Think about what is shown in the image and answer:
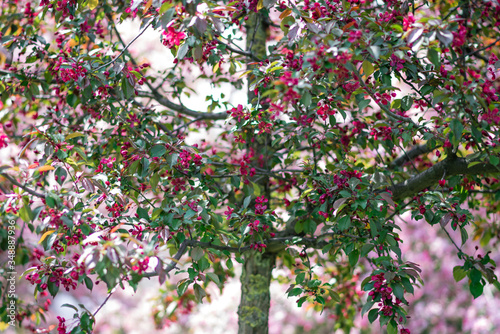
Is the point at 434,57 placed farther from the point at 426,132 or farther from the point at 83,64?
the point at 83,64

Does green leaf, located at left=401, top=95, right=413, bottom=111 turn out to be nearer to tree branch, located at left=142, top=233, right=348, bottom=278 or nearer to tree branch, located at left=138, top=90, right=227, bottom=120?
tree branch, located at left=142, top=233, right=348, bottom=278

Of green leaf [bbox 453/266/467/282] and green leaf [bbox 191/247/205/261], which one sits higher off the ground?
green leaf [bbox 453/266/467/282]

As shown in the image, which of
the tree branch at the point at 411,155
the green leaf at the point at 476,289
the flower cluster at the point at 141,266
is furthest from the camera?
the tree branch at the point at 411,155

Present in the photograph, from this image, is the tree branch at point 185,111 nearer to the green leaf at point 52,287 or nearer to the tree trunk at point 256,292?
the tree trunk at point 256,292

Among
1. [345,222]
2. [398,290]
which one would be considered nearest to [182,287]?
[345,222]

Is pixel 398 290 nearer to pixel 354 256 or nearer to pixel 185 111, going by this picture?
pixel 354 256

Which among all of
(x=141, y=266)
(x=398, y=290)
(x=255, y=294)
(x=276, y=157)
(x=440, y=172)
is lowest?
(x=141, y=266)

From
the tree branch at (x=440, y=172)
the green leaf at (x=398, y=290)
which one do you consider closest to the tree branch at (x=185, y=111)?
the tree branch at (x=440, y=172)

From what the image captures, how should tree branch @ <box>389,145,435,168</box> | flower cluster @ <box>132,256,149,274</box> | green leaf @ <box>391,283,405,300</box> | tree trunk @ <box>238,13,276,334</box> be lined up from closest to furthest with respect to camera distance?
flower cluster @ <box>132,256,149,274</box>, green leaf @ <box>391,283,405,300</box>, tree branch @ <box>389,145,435,168</box>, tree trunk @ <box>238,13,276,334</box>

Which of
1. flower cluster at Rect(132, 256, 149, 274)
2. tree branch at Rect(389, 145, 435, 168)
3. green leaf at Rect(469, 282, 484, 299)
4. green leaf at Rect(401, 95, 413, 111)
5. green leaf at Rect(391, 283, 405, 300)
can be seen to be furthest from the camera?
tree branch at Rect(389, 145, 435, 168)

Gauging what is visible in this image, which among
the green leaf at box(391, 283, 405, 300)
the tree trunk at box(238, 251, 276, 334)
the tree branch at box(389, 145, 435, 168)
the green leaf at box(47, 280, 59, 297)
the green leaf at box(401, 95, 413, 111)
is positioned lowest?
the green leaf at box(47, 280, 59, 297)

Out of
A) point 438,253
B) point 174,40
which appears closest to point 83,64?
point 174,40

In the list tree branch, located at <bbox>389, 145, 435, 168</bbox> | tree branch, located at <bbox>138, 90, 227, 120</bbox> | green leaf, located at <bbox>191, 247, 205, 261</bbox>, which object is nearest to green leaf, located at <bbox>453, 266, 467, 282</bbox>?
tree branch, located at <bbox>389, 145, 435, 168</bbox>

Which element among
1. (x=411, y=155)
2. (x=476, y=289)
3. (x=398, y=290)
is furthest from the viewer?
(x=411, y=155)
